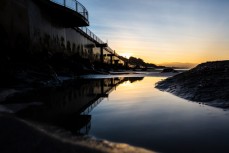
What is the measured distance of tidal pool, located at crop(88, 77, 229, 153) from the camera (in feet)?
9.76

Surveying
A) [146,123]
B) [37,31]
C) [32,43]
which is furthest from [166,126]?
[37,31]

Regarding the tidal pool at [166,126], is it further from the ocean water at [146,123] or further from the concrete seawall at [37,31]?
the concrete seawall at [37,31]

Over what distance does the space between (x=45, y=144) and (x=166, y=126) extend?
173 cm

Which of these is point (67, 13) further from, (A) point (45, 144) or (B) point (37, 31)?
(A) point (45, 144)

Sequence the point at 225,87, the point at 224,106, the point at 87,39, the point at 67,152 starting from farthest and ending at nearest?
the point at 87,39 → the point at 225,87 → the point at 224,106 → the point at 67,152

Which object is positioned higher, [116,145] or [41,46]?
[41,46]

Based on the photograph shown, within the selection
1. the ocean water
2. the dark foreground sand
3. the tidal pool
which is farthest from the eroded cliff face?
the dark foreground sand

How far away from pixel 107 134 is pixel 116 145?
574mm

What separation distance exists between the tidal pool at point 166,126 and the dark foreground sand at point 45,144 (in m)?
0.31

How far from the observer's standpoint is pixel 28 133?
3.13m

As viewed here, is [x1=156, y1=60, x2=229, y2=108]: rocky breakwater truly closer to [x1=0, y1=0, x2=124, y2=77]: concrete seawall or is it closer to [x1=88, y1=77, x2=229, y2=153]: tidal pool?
[x1=88, y1=77, x2=229, y2=153]: tidal pool

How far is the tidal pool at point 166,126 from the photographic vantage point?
297 cm

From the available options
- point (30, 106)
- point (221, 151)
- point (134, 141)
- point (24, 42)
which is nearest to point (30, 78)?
point (30, 106)

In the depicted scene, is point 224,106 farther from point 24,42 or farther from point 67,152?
point 24,42
